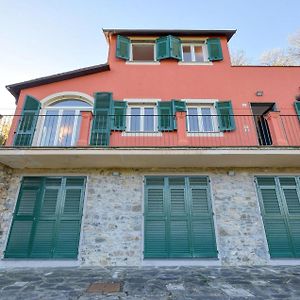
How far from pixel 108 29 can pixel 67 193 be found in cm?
767

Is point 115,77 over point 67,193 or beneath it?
over

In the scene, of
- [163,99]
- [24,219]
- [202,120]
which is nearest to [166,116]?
[163,99]

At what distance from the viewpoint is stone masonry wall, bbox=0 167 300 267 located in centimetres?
641

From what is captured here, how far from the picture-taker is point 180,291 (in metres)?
4.30

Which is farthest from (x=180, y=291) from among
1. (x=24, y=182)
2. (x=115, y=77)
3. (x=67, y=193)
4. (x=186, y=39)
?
(x=186, y=39)

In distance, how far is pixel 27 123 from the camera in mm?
7930

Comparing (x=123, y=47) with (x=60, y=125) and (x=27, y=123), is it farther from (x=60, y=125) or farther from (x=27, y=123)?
(x=27, y=123)

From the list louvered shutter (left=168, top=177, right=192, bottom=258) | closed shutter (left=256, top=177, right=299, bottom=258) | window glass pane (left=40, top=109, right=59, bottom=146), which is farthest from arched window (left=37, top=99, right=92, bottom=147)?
closed shutter (left=256, top=177, right=299, bottom=258)

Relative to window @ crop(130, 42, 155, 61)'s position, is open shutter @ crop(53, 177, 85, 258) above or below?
below

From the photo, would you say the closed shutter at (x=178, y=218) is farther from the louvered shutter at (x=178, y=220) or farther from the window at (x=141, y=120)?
the window at (x=141, y=120)

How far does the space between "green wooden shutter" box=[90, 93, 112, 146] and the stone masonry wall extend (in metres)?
1.14

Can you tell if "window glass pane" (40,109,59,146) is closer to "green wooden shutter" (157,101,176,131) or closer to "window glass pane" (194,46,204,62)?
"green wooden shutter" (157,101,176,131)

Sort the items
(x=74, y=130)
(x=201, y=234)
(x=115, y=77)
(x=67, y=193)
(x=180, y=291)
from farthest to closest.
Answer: (x=115, y=77)
(x=74, y=130)
(x=67, y=193)
(x=201, y=234)
(x=180, y=291)

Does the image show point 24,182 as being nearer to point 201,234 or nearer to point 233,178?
point 201,234
